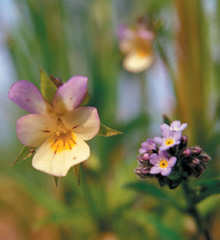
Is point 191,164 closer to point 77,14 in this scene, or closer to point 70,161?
point 70,161

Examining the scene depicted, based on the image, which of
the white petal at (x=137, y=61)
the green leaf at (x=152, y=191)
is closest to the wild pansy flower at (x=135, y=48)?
the white petal at (x=137, y=61)

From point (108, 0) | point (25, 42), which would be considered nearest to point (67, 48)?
point (25, 42)

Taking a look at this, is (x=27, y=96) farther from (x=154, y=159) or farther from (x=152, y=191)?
(x=152, y=191)

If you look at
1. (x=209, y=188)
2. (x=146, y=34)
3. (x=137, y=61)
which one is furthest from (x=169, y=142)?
(x=137, y=61)

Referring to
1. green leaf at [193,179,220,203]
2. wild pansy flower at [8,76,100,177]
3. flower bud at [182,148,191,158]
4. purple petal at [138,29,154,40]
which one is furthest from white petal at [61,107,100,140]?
purple petal at [138,29,154,40]

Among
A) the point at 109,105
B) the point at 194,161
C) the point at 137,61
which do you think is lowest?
the point at 109,105

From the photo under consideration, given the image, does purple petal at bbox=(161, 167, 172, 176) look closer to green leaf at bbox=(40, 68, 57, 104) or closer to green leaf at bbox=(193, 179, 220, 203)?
green leaf at bbox=(193, 179, 220, 203)

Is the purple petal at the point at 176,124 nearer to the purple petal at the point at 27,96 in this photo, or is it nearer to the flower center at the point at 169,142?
the flower center at the point at 169,142
